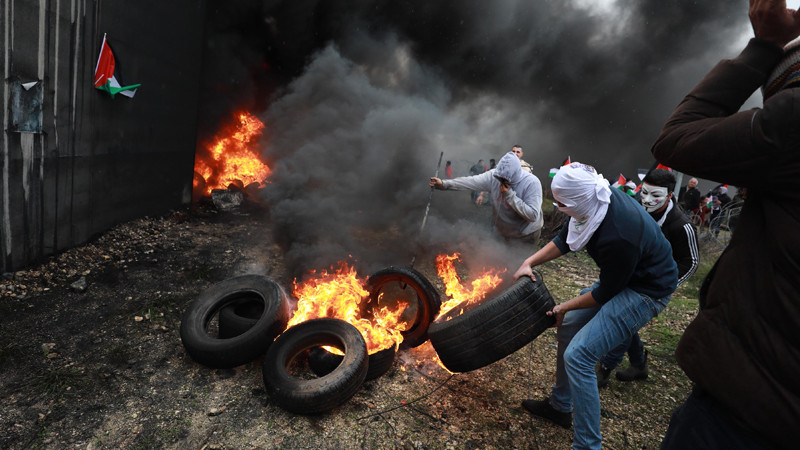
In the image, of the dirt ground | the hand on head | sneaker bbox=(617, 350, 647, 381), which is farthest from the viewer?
sneaker bbox=(617, 350, 647, 381)

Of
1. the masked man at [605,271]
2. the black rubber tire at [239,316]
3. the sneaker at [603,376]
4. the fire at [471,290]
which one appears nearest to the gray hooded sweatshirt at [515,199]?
the fire at [471,290]

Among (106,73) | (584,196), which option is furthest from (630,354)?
(106,73)

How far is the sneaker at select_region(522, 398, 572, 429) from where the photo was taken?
11.1 feet

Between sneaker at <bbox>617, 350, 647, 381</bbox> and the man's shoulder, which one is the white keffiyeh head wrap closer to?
the man's shoulder

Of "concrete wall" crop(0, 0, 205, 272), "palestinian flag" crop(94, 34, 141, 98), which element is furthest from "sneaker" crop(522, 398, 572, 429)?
"palestinian flag" crop(94, 34, 141, 98)

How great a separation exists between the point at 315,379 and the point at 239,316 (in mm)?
1500

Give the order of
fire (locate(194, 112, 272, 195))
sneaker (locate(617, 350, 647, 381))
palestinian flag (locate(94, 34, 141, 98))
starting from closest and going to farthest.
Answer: sneaker (locate(617, 350, 647, 381)) < palestinian flag (locate(94, 34, 141, 98)) < fire (locate(194, 112, 272, 195))

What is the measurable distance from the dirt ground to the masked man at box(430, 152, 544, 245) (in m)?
1.58

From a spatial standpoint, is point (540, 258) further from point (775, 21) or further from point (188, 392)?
point (188, 392)

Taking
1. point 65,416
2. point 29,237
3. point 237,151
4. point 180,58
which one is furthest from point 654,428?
point 237,151

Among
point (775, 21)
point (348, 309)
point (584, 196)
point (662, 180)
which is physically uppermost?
point (775, 21)

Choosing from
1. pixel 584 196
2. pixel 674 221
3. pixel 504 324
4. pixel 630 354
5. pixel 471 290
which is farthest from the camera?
pixel 471 290


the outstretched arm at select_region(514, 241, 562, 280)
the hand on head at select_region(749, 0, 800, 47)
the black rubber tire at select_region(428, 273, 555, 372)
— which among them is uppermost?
the hand on head at select_region(749, 0, 800, 47)

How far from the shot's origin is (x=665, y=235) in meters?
3.89
